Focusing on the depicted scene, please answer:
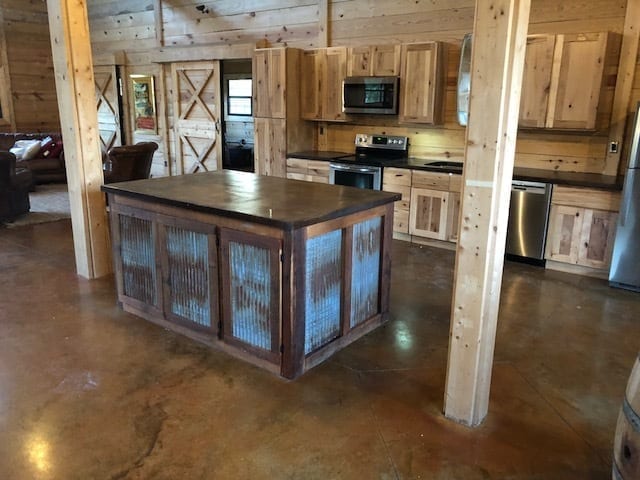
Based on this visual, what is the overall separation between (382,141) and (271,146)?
139 centimetres

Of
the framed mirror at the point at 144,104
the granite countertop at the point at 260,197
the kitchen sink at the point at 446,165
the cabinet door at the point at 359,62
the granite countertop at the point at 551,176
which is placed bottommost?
the granite countertop at the point at 551,176

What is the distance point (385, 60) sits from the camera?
5566mm

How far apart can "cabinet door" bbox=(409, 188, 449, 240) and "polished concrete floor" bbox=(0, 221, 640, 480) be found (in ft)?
4.92

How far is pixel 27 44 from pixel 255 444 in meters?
10.3

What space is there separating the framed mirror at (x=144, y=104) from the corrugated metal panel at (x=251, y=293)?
6737mm

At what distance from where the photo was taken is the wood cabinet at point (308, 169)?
5.98 metres

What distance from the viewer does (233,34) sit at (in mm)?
7336

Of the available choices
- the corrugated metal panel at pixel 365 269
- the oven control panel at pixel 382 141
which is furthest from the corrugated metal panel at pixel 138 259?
the oven control panel at pixel 382 141

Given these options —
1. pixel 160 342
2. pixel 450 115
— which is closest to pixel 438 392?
pixel 160 342

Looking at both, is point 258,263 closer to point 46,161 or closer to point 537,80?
point 537,80

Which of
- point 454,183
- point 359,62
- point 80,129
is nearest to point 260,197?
point 80,129

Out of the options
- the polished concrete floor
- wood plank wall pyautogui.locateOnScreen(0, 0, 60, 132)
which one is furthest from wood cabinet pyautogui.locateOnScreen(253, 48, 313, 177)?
wood plank wall pyautogui.locateOnScreen(0, 0, 60, 132)

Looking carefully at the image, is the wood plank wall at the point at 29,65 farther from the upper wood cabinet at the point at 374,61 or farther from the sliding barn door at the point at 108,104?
the upper wood cabinet at the point at 374,61

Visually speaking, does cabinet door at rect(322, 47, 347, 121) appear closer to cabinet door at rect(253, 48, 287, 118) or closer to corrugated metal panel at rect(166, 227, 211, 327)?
cabinet door at rect(253, 48, 287, 118)
